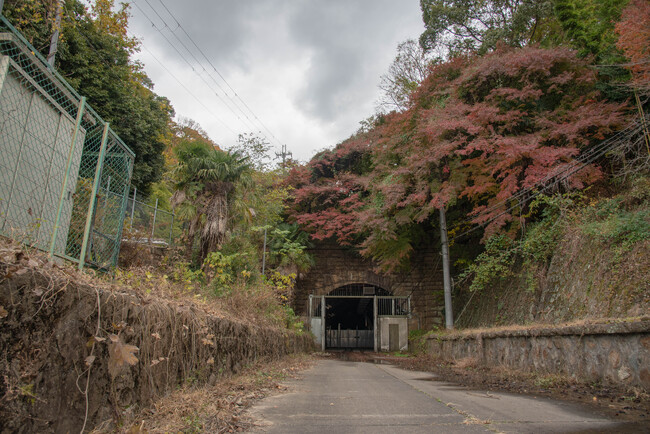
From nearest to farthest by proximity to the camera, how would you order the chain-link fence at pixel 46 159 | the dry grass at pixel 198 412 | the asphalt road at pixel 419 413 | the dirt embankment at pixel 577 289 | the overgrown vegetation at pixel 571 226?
the dry grass at pixel 198 412 < the asphalt road at pixel 419 413 < the chain-link fence at pixel 46 159 < the dirt embankment at pixel 577 289 < the overgrown vegetation at pixel 571 226

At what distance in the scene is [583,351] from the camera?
552cm

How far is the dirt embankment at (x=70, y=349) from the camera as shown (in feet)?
5.85

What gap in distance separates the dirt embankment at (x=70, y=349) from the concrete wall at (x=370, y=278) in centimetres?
1689

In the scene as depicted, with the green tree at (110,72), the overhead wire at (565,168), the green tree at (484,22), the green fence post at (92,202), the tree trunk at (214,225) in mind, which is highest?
the green tree at (484,22)

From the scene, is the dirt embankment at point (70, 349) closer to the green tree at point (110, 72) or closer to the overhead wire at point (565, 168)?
the overhead wire at point (565, 168)

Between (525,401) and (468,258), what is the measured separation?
12098 millimetres

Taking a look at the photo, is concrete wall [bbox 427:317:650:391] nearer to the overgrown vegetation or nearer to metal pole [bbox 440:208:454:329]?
the overgrown vegetation

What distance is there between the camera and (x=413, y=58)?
21.7 metres

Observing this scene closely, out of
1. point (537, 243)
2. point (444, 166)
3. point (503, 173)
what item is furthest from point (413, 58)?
point (537, 243)

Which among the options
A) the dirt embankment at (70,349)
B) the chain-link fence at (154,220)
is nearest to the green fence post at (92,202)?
the dirt embankment at (70,349)

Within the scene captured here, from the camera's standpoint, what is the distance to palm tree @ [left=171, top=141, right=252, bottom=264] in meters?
11.2

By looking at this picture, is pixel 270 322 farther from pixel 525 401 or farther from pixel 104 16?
pixel 104 16

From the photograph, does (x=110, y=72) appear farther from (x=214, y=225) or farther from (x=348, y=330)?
(x=348, y=330)

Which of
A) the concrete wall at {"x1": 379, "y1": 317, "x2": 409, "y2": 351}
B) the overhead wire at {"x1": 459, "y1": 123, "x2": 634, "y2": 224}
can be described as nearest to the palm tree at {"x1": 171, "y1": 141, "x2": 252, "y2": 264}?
the overhead wire at {"x1": 459, "y1": 123, "x2": 634, "y2": 224}
